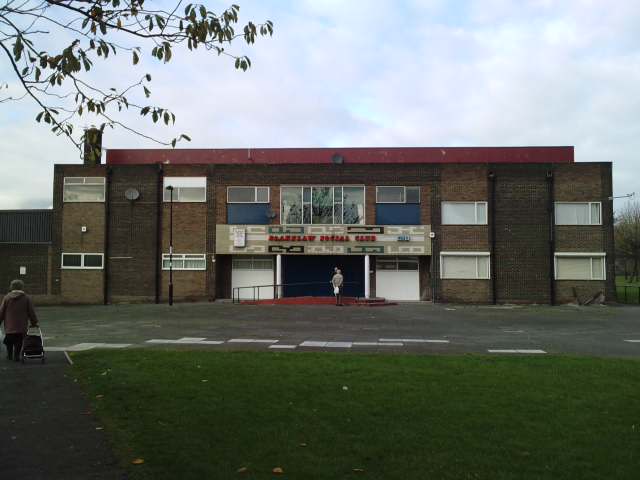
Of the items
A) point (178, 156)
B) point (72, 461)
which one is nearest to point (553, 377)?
point (72, 461)

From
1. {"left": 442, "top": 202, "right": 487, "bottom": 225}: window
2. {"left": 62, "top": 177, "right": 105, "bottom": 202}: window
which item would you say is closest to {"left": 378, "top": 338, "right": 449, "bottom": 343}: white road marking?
{"left": 442, "top": 202, "right": 487, "bottom": 225}: window

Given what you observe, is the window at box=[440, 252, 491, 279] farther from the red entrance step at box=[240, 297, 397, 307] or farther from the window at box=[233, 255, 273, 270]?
the window at box=[233, 255, 273, 270]

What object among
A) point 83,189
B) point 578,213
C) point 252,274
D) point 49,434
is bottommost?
A: point 49,434

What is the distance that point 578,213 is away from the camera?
3309 cm

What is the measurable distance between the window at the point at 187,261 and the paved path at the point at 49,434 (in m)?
24.3

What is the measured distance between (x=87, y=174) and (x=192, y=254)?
24.8ft

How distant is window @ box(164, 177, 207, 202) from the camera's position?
112 feet

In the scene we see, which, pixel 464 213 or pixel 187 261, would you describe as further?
pixel 187 261

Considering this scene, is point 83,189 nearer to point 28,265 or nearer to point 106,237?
point 106,237

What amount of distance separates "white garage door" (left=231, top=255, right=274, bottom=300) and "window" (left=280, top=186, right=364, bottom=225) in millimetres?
2766

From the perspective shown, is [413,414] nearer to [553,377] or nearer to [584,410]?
[584,410]

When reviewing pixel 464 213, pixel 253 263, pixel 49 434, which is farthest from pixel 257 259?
pixel 49 434

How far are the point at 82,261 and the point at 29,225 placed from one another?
3.76m

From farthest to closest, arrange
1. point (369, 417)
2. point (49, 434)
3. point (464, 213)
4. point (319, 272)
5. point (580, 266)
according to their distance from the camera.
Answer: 1. point (319, 272)
2. point (464, 213)
3. point (580, 266)
4. point (369, 417)
5. point (49, 434)
